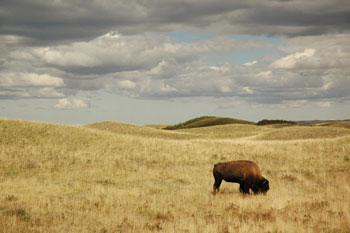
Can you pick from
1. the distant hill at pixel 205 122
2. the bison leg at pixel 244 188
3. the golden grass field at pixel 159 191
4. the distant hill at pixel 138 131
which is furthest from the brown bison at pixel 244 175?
the distant hill at pixel 205 122

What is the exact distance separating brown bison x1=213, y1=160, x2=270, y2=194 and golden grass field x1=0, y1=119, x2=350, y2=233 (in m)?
0.51

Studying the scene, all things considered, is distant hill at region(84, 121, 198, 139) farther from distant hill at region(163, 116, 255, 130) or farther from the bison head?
the bison head

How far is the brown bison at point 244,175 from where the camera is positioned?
15.5 meters

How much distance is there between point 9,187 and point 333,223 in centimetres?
1535

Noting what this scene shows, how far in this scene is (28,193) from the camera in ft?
54.4

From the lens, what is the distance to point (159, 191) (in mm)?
17875

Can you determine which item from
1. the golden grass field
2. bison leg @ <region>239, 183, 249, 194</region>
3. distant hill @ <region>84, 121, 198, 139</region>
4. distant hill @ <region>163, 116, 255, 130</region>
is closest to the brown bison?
bison leg @ <region>239, 183, 249, 194</region>

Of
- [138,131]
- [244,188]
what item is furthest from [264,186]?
[138,131]

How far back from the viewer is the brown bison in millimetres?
15516

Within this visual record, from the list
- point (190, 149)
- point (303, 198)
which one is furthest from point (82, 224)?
point (190, 149)

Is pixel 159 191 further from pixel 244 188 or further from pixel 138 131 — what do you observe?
pixel 138 131

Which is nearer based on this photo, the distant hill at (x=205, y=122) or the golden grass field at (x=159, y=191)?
the golden grass field at (x=159, y=191)

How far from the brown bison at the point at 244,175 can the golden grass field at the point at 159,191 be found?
1.69ft

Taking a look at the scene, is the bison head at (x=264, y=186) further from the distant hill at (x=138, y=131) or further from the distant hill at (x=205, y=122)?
the distant hill at (x=205, y=122)
